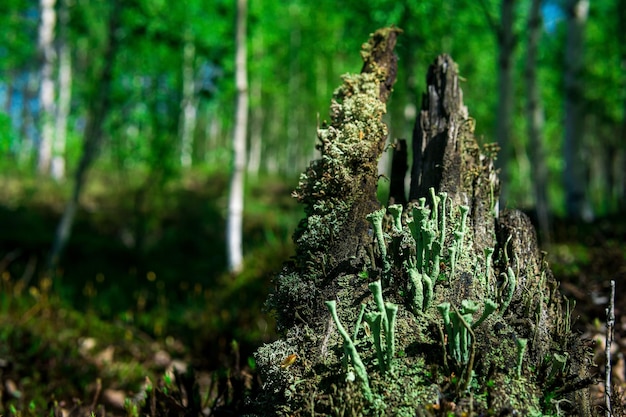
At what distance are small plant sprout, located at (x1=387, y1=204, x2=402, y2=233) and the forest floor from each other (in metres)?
0.57

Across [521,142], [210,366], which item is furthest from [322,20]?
[210,366]

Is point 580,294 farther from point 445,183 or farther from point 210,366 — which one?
point 210,366

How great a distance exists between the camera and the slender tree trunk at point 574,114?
28.2ft

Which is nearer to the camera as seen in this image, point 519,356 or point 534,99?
point 519,356

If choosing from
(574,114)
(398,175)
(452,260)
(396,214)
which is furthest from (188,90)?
(452,260)

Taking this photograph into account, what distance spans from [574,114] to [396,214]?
334 inches

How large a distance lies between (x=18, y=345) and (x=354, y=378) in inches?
151

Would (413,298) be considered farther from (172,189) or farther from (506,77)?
(172,189)

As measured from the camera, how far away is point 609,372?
156 cm

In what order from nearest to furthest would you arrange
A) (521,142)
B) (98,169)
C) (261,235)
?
(261,235) → (98,169) → (521,142)

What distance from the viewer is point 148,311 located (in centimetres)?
609

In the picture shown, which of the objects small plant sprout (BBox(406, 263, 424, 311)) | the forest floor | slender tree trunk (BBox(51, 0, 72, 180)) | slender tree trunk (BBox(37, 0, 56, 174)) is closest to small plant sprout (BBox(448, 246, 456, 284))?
small plant sprout (BBox(406, 263, 424, 311))

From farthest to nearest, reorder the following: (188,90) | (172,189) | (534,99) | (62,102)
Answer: (188,90), (62,102), (172,189), (534,99)

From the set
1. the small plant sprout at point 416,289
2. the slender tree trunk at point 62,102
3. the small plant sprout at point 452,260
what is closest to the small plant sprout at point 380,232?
the small plant sprout at point 416,289
